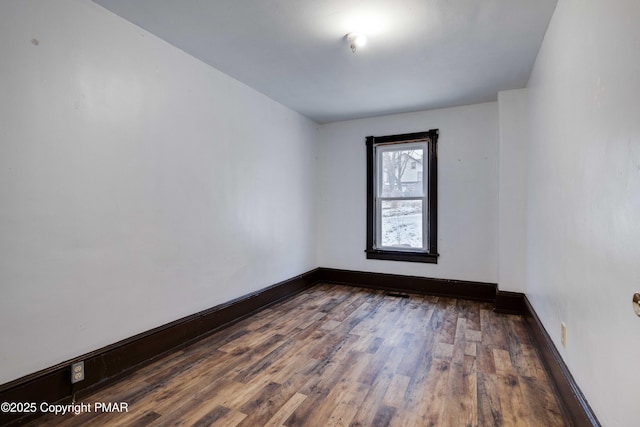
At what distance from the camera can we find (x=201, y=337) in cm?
291

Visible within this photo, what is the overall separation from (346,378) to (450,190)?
2982 millimetres

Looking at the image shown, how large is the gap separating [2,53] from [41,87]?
0.21m

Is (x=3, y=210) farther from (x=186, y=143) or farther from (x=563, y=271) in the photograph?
(x=563, y=271)

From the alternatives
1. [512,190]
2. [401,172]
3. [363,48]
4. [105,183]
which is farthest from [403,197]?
[105,183]

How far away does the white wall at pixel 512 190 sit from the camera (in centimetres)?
363

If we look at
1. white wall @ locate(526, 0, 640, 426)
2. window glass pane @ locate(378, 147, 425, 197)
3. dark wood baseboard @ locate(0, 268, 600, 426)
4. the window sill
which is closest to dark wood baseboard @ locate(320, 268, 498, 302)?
dark wood baseboard @ locate(0, 268, 600, 426)

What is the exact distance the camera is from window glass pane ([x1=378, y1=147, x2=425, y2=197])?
4566mm

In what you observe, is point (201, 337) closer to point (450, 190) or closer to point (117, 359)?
point (117, 359)

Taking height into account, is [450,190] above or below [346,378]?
above

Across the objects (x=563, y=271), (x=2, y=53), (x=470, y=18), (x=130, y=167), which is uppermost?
(x=470, y=18)

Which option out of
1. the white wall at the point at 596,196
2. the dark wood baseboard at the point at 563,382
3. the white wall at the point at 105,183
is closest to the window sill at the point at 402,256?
the dark wood baseboard at the point at 563,382

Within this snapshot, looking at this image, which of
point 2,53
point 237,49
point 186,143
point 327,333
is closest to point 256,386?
point 327,333

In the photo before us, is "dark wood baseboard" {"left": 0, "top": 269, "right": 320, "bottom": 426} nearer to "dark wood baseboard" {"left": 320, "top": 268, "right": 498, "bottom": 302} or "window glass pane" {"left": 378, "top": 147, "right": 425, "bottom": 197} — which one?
"dark wood baseboard" {"left": 320, "top": 268, "right": 498, "bottom": 302}

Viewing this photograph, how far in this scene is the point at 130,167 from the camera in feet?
7.67
